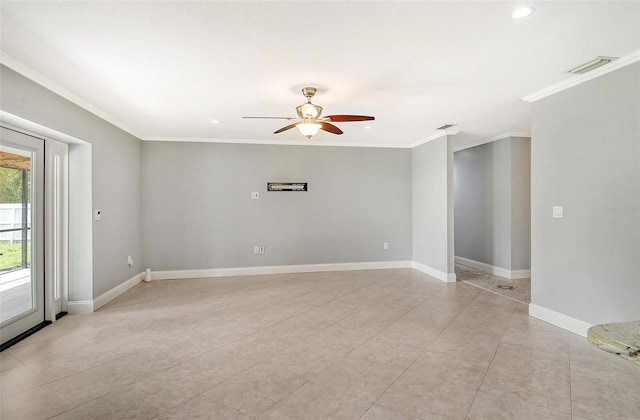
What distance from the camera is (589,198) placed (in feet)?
10.0

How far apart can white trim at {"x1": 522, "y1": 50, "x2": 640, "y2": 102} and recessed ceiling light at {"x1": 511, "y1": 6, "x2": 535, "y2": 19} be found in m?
1.34

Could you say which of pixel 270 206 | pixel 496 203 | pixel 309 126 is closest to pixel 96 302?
pixel 270 206

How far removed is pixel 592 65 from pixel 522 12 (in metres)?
1.35

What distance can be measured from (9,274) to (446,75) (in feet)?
14.8

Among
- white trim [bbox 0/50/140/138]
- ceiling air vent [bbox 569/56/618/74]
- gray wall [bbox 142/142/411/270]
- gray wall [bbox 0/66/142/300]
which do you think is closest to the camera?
white trim [bbox 0/50/140/138]

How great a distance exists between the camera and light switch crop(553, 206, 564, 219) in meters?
3.32

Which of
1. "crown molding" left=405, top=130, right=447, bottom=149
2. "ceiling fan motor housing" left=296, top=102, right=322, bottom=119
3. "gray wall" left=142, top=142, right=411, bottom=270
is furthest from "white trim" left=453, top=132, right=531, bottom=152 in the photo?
"ceiling fan motor housing" left=296, top=102, right=322, bottom=119

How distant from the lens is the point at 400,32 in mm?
2229

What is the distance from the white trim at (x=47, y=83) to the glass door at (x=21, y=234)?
537 mm

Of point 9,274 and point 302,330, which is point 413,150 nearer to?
point 302,330

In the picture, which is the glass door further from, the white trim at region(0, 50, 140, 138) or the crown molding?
the crown molding

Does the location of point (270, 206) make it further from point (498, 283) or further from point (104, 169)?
point (498, 283)

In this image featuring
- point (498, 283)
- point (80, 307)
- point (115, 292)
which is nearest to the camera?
point (80, 307)

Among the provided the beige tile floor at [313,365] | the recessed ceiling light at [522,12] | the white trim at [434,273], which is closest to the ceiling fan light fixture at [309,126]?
the recessed ceiling light at [522,12]
